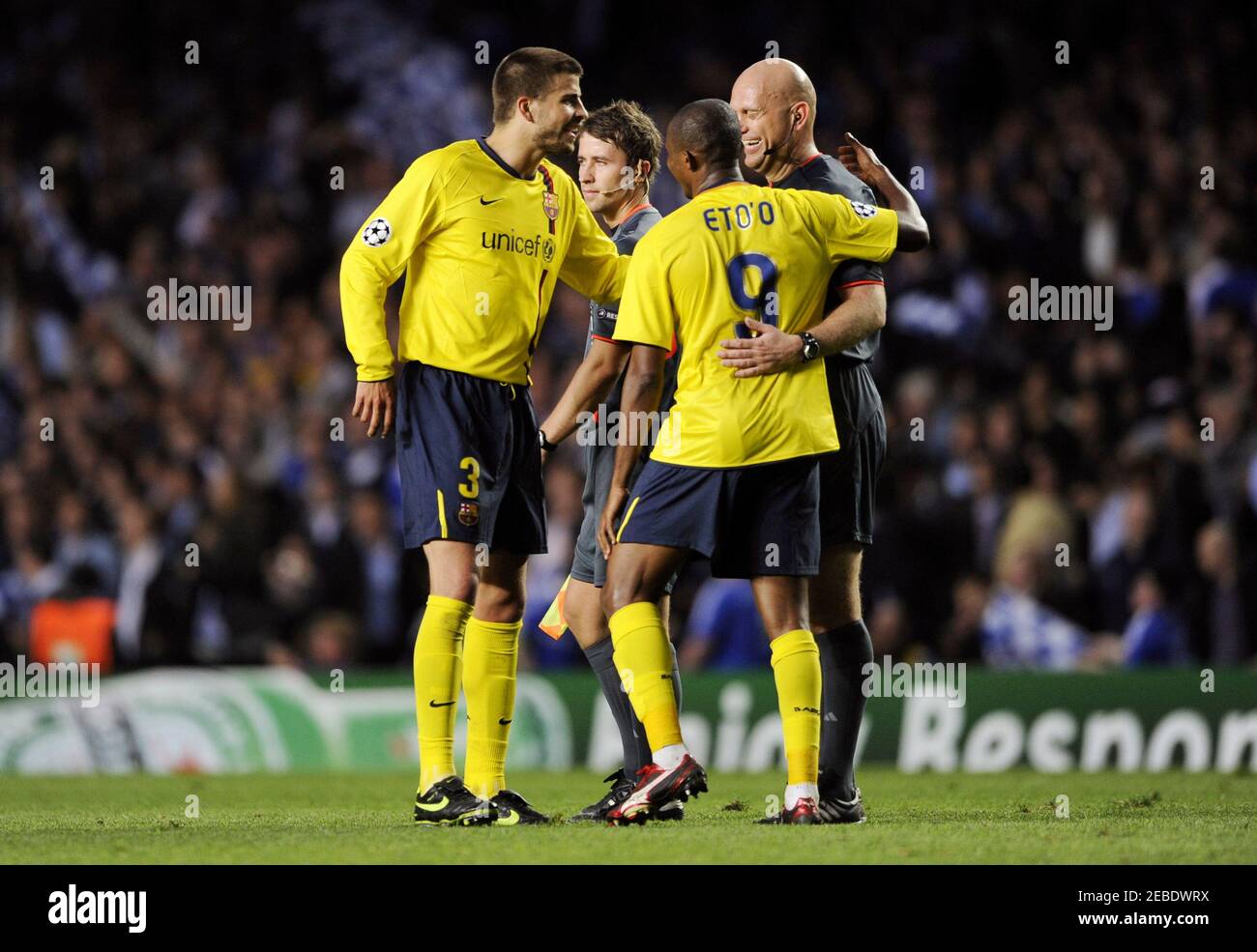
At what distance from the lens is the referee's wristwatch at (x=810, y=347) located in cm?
576

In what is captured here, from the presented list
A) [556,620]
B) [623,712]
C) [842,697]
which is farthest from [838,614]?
[556,620]

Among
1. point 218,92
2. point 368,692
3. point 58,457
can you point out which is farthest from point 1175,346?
point 218,92

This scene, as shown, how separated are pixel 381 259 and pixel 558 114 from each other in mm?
809

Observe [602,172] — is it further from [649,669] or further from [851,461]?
[649,669]

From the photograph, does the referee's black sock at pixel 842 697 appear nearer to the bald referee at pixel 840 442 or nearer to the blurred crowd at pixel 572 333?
the bald referee at pixel 840 442

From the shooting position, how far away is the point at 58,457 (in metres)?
13.8

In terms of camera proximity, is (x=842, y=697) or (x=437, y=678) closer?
(x=437, y=678)

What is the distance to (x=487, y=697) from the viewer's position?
20.1 feet

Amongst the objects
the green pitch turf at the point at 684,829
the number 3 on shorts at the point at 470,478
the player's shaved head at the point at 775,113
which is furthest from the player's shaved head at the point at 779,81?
the green pitch turf at the point at 684,829

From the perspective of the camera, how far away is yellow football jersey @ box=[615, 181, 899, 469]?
5.72 m

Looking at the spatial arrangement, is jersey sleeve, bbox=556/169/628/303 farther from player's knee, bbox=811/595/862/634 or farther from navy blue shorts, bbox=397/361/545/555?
player's knee, bbox=811/595/862/634

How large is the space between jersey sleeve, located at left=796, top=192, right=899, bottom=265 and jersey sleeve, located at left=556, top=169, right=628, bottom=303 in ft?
3.16

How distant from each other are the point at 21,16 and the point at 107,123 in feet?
5.58

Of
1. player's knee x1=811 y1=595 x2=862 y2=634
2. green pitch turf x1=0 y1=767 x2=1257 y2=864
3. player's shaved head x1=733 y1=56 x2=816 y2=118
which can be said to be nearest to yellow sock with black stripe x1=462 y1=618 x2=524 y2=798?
green pitch turf x1=0 y1=767 x2=1257 y2=864
